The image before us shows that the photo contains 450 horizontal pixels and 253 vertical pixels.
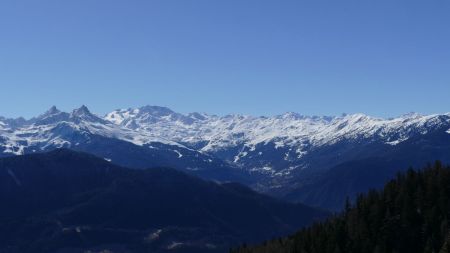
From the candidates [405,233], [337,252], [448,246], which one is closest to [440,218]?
[405,233]

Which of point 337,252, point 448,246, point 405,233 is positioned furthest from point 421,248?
point 448,246

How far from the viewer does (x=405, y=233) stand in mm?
199875

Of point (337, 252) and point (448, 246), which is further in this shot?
point (337, 252)

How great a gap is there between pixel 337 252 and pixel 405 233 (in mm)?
20409

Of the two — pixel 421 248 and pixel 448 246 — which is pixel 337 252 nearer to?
pixel 421 248

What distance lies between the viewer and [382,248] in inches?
7648

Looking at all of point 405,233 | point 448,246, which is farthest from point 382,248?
point 448,246

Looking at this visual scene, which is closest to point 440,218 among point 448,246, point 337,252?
point 337,252

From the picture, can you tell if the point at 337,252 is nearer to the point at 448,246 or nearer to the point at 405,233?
the point at 405,233

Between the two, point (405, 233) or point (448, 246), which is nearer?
point (448, 246)

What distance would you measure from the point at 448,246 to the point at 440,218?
266 feet

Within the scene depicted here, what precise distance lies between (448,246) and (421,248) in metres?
71.9

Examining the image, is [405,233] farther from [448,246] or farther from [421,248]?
[448,246]

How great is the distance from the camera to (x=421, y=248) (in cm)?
19075
